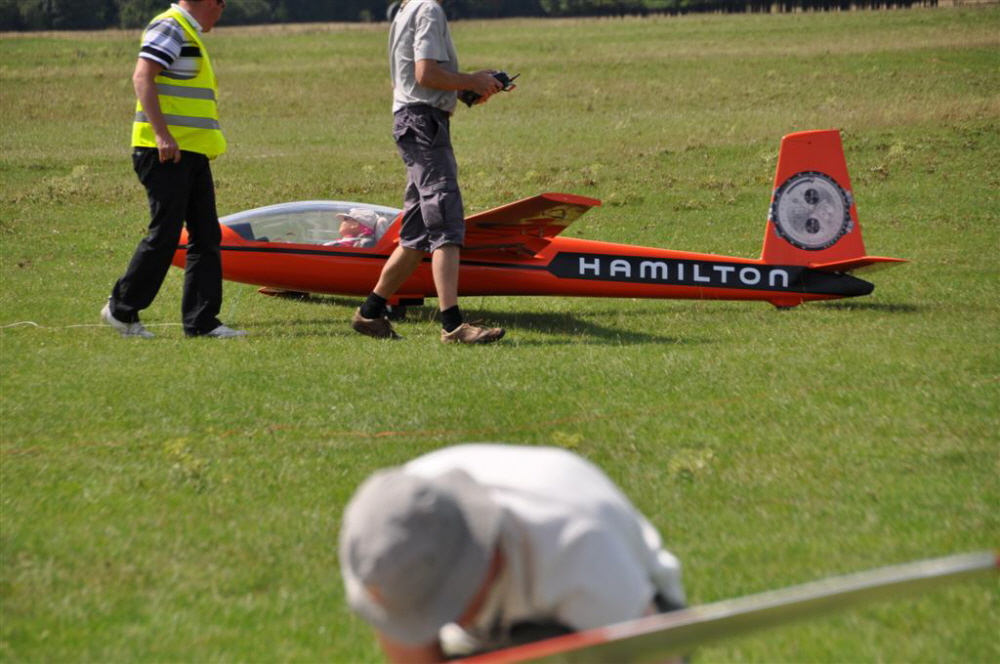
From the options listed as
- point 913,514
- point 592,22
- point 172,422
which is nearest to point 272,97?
point 172,422

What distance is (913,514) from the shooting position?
4.98 metres

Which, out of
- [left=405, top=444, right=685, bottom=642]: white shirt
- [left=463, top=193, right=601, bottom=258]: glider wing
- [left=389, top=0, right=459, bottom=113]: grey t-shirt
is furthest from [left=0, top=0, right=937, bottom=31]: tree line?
[left=405, top=444, right=685, bottom=642]: white shirt

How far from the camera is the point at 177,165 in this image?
861 cm

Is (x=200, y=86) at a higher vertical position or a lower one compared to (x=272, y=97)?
higher

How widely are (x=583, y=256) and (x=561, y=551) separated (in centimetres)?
724

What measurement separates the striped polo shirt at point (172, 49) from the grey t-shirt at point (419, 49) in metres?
1.37

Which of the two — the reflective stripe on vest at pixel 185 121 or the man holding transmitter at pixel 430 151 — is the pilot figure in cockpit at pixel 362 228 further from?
the reflective stripe on vest at pixel 185 121

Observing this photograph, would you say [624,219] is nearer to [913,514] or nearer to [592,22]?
[913,514]

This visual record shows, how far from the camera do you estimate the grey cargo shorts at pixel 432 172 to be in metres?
8.55

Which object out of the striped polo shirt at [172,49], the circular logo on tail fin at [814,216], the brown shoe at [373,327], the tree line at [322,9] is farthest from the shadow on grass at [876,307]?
the tree line at [322,9]

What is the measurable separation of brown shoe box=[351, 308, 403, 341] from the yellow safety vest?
1.49m

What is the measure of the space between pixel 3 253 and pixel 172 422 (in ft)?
24.3

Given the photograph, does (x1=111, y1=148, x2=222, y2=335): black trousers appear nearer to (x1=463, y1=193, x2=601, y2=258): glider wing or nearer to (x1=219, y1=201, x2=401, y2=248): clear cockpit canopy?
(x1=219, y1=201, x2=401, y2=248): clear cockpit canopy

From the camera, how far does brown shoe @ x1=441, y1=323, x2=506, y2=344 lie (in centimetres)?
851
